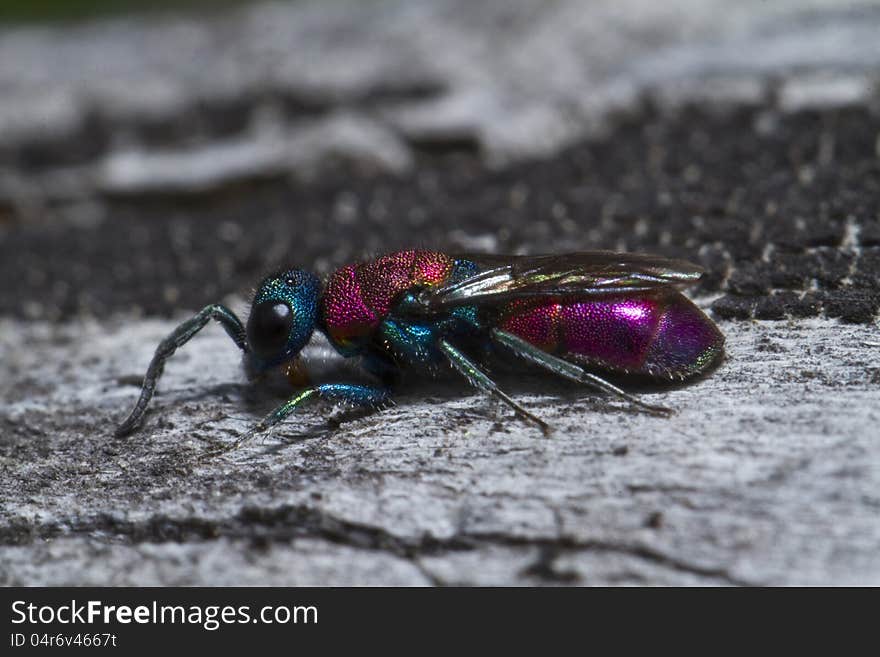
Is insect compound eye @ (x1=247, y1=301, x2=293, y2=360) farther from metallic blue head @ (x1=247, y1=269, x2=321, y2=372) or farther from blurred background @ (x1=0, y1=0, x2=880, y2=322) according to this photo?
blurred background @ (x1=0, y1=0, x2=880, y2=322)

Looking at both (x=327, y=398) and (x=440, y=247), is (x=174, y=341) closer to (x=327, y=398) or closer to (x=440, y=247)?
(x=327, y=398)

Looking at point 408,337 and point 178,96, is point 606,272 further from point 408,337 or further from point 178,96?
point 178,96

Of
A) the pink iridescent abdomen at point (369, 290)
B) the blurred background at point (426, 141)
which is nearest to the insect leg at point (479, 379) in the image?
the pink iridescent abdomen at point (369, 290)

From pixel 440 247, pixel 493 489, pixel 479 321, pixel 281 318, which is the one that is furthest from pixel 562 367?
pixel 440 247

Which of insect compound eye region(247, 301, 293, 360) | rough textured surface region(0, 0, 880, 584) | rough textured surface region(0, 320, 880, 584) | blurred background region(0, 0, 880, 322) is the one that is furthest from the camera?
blurred background region(0, 0, 880, 322)

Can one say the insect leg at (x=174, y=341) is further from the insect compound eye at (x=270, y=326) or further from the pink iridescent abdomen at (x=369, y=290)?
the pink iridescent abdomen at (x=369, y=290)

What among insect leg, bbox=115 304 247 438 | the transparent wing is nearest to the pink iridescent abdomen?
the transparent wing

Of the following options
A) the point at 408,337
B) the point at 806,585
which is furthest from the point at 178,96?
the point at 806,585
